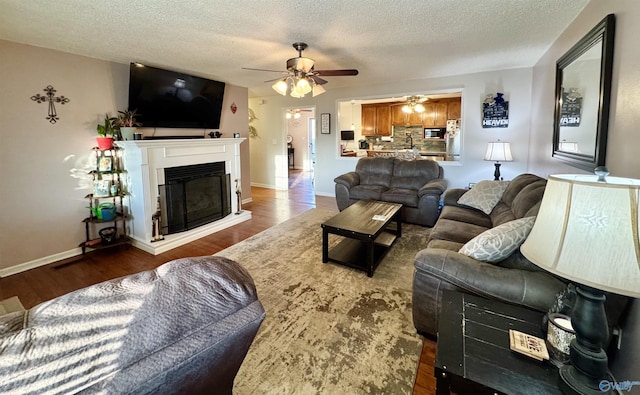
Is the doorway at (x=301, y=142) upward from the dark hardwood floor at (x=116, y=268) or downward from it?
upward

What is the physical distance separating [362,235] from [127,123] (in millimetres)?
3276

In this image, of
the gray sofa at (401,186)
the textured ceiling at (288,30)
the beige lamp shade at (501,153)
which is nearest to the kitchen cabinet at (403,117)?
the gray sofa at (401,186)

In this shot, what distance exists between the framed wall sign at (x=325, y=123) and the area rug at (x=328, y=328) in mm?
3597

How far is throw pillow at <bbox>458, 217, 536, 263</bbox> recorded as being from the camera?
1.77 meters

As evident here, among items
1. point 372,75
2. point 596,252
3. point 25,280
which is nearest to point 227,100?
point 372,75

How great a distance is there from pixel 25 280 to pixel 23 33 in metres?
2.43

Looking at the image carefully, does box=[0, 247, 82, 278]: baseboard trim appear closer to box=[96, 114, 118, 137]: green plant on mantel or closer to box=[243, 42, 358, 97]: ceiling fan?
box=[96, 114, 118, 137]: green plant on mantel

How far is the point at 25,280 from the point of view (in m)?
3.03

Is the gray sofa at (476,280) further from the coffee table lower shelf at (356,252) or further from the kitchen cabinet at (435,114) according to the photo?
the kitchen cabinet at (435,114)

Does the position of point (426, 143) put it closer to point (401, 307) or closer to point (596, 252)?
point (401, 307)

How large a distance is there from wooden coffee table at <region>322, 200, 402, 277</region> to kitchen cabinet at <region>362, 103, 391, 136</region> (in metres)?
5.80

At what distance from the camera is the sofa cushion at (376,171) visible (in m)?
5.34

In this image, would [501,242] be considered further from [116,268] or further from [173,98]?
[173,98]

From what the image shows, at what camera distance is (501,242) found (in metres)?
1.78
